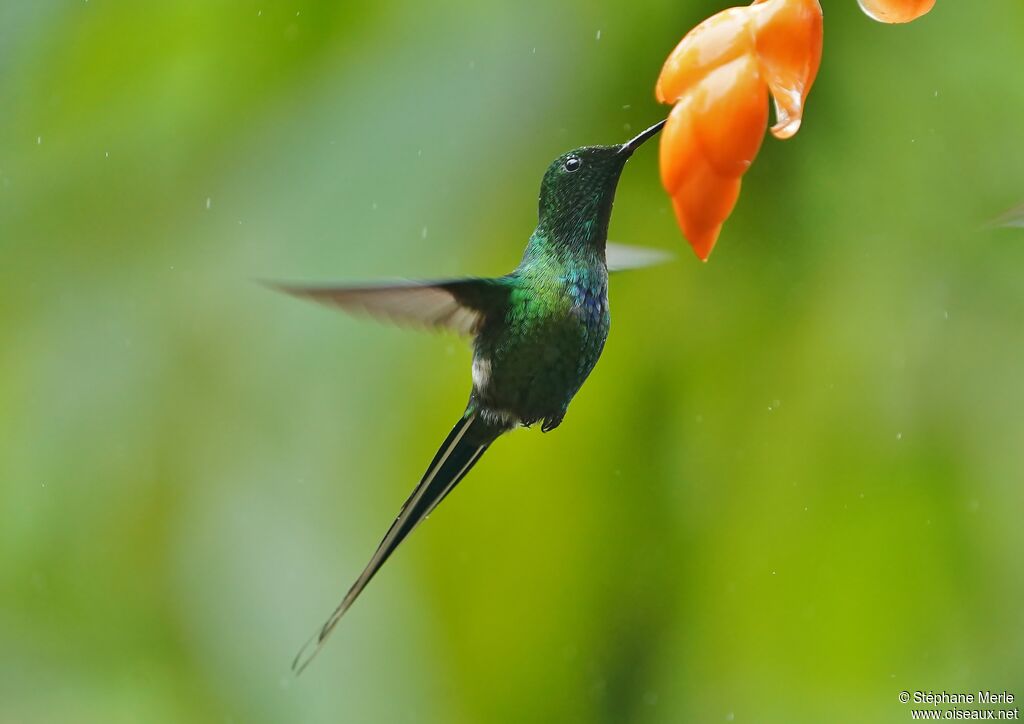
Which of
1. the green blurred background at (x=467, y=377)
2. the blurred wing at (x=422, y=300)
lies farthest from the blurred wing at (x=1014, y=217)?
the green blurred background at (x=467, y=377)

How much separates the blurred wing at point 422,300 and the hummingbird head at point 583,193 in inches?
2.9

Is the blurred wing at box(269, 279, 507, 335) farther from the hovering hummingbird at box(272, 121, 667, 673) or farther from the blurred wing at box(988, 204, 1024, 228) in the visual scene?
the blurred wing at box(988, 204, 1024, 228)

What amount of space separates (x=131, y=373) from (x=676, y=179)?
3.54 feet

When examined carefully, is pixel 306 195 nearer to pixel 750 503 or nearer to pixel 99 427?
pixel 99 427

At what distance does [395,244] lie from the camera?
141 centimetres

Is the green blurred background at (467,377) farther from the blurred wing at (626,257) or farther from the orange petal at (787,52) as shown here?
the orange petal at (787,52)

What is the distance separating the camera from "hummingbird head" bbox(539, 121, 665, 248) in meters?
0.88

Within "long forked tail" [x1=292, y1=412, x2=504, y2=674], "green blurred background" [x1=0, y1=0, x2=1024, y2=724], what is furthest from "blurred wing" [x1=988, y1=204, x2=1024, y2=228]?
"green blurred background" [x1=0, y1=0, x2=1024, y2=724]

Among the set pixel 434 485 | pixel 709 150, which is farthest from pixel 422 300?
pixel 709 150

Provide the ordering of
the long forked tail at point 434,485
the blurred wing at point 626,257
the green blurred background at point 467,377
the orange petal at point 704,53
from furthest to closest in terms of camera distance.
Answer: the green blurred background at point 467,377 → the blurred wing at point 626,257 → the long forked tail at point 434,485 → the orange petal at point 704,53

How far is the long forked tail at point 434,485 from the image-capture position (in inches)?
32.2

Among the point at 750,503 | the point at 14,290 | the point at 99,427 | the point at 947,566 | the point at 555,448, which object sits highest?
the point at 14,290

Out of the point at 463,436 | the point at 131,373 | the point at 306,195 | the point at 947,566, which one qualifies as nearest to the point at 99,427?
the point at 131,373

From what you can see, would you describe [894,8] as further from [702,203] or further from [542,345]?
[542,345]
